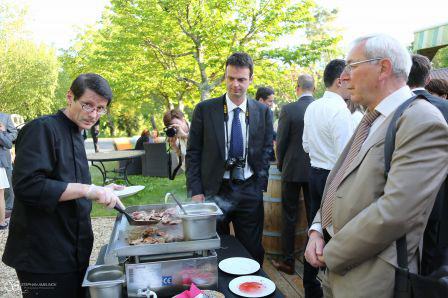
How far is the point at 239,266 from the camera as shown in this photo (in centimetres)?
211

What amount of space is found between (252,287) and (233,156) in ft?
4.54

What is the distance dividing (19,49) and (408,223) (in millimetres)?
28480

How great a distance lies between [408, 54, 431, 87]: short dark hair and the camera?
2.69m

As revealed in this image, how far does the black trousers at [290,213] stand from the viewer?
4.10 m

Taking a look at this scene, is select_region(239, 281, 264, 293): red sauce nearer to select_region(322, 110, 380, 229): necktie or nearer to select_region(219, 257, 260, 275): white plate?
select_region(219, 257, 260, 275): white plate

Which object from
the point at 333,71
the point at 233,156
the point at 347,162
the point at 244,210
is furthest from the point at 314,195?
the point at 347,162

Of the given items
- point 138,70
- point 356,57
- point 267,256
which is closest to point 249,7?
point 138,70

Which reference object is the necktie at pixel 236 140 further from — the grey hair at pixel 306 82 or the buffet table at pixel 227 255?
the grey hair at pixel 306 82

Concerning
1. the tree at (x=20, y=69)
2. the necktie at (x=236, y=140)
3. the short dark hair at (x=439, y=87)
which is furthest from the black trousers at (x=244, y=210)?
the tree at (x=20, y=69)

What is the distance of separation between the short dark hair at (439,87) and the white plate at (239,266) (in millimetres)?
2709

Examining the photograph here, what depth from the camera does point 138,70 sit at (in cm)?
Answer: 1379

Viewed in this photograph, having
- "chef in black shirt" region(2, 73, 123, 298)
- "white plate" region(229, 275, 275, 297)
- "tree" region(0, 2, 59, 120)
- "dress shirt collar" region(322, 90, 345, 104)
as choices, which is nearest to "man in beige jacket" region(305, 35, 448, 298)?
"white plate" region(229, 275, 275, 297)

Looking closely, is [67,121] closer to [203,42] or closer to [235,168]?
[235,168]

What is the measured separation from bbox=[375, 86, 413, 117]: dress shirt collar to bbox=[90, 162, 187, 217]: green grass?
14.5 feet
